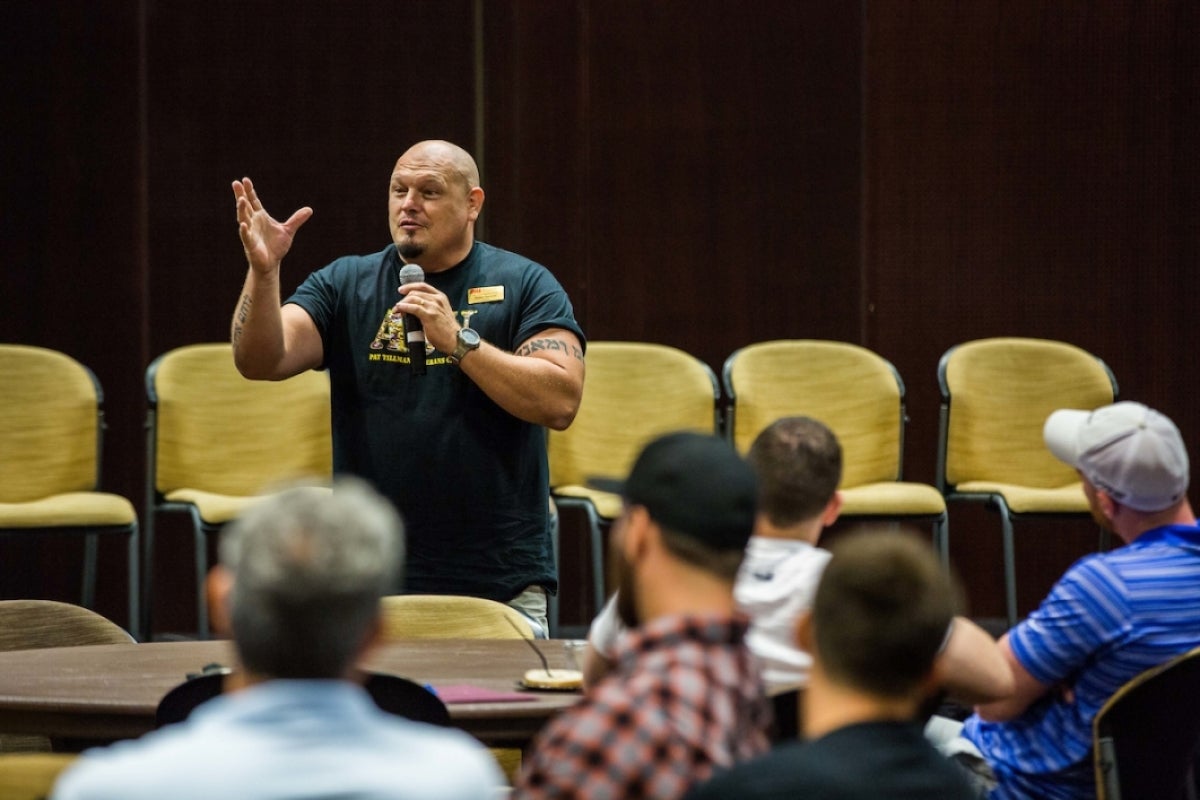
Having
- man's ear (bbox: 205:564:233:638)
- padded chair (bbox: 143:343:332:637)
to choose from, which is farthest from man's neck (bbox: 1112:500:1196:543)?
padded chair (bbox: 143:343:332:637)

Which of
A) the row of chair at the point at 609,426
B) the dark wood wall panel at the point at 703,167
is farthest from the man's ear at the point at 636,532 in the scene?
the dark wood wall panel at the point at 703,167

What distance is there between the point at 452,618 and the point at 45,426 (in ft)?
9.15

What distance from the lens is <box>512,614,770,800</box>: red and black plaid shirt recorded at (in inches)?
57.6

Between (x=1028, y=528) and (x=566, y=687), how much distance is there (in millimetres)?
4434

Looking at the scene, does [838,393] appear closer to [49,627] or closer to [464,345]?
[464,345]

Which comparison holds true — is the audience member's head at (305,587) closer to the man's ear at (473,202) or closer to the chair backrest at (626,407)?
the man's ear at (473,202)

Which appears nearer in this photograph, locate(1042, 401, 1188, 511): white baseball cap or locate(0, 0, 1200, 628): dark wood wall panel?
locate(1042, 401, 1188, 511): white baseball cap

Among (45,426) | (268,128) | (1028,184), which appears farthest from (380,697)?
(1028,184)

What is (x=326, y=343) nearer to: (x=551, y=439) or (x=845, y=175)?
(x=551, y=439)

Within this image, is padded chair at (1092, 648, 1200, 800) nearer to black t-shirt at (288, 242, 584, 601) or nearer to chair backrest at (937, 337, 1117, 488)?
black t-shirt at (288, 242, 584, 601)

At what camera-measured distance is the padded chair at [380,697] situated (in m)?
2.02

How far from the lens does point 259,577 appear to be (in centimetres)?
128

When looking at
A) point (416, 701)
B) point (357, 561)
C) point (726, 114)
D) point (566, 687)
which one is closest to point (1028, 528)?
point (726, 114)

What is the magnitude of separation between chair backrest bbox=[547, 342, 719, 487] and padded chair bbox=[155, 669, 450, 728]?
364cm
